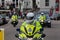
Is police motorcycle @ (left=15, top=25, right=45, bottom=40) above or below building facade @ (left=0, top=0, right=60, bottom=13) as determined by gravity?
above

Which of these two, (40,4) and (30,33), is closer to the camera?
(30,33)

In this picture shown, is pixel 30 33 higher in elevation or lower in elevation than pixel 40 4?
higher

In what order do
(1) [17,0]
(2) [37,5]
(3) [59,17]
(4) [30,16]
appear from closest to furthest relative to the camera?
(4) [30,16]
(3) [59,17]
(2) [37,5]
(1) [17,0]

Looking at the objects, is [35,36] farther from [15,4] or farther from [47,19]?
[15,4]

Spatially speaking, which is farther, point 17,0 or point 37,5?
point 17,0

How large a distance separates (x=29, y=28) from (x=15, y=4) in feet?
162

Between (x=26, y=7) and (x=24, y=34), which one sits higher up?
(x=24, y=34)

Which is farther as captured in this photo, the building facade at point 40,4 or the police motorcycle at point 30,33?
the building facade at point 40,4

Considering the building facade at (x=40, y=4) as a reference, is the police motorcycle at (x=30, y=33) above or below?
above

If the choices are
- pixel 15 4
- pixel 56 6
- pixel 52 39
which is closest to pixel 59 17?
pixel 56 6

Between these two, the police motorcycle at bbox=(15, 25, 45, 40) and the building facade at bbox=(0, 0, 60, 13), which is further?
the building facade at bbox=(0, 0, 60, 13)

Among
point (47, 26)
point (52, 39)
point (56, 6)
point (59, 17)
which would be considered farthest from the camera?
point (56, 6)

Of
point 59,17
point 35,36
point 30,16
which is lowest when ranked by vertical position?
point 59,17

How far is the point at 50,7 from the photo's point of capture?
173 ft
